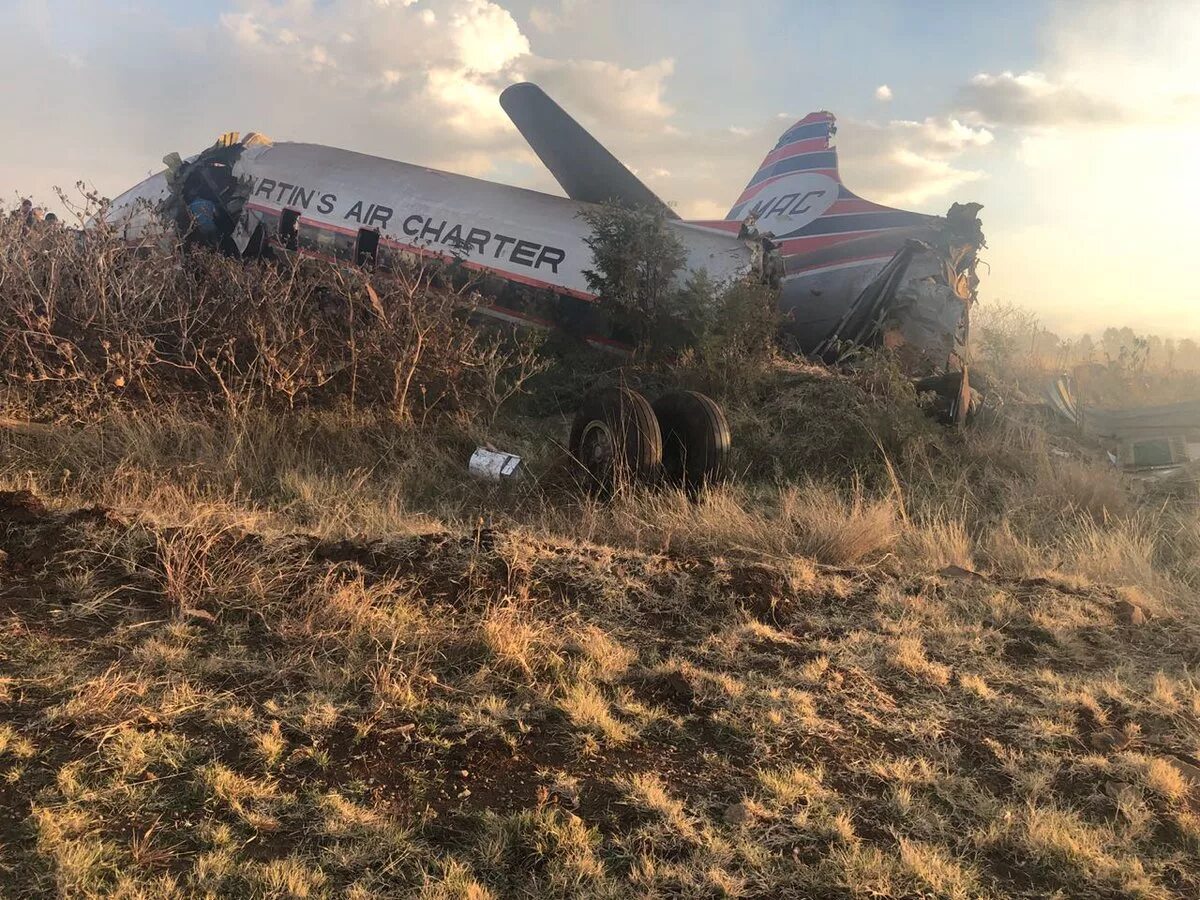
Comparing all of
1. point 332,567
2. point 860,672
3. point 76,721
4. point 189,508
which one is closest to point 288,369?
point 189,508

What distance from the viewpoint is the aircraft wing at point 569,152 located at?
1689 cm

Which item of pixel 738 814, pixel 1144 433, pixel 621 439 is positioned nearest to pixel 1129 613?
pixel 738 814

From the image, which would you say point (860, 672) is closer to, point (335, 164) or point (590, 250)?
point (590, 250)

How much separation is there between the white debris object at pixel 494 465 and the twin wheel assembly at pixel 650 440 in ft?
2.28

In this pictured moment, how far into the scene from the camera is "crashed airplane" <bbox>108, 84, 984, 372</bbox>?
13.3 meters

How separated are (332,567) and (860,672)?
3179 millimetres

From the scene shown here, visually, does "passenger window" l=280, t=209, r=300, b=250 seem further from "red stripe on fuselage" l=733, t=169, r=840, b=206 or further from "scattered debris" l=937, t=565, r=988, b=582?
"scattered debris" l=937, t=565, r=988, b=582

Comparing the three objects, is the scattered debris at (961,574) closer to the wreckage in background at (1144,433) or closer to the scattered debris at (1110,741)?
the scattered debris at (1110,741)

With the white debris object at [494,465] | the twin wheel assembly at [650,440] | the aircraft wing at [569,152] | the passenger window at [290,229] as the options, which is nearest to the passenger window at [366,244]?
the passenger window at [290,229]

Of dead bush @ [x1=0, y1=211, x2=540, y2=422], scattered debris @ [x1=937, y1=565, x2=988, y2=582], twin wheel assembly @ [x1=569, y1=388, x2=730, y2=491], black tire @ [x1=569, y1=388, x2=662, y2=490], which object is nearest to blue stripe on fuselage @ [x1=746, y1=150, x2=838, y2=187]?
dead bush @ [x1=0, y1=211, x2=540, y2=422]

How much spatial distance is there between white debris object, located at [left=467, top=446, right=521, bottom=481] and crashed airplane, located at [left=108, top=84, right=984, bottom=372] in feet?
15.2

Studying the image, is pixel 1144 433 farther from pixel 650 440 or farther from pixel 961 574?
pixel 650 440

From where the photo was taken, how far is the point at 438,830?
262cm

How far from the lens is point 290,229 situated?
51.5 feet
